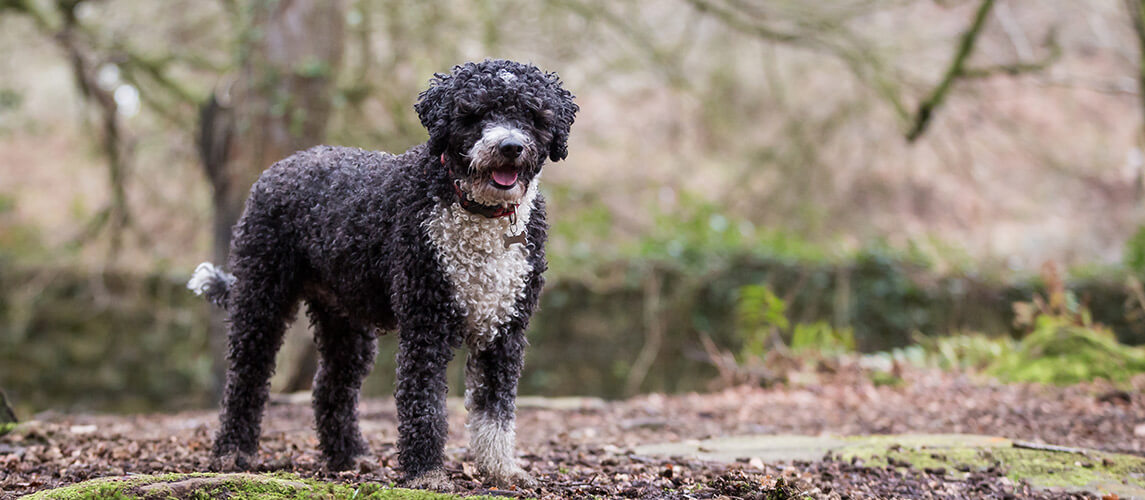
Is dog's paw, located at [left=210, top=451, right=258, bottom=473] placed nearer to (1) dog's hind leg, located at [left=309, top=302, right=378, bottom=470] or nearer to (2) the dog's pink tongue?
(1) dog's hind leg, located at [left=309, top=302, right=378, bottom=470]

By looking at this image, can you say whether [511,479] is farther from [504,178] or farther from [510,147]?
[510,147]

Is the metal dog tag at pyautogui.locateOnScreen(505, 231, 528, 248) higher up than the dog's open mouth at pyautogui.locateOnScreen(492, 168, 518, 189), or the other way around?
the dog's open mouth at pyautogui.locateOnScreen(492, 168, 518, 189)

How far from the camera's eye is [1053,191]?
53.3 ft

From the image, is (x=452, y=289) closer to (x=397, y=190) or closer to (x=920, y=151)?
(x=397, y=190)

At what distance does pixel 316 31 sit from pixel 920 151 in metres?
11.7

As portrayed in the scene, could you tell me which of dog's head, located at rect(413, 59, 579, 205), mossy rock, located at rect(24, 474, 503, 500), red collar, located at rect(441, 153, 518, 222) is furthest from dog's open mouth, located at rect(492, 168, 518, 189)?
mossy rock, located at rect(24, 474, 503, 500)

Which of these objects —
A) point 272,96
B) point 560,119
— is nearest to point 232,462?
point 560,119

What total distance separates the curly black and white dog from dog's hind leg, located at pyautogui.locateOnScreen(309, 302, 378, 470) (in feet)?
0.09

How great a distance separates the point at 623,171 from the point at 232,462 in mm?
10820

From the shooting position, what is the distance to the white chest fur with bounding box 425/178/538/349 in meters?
3.72

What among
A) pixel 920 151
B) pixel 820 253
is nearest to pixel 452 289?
pixel 820 253

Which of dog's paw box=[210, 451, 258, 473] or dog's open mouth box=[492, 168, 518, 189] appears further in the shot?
dog's paw box=[210, 451, 258, 473]

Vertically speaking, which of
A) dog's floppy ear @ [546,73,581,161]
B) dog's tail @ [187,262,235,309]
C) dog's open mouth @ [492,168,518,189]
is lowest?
dog's tail @ [187,262,235,309]

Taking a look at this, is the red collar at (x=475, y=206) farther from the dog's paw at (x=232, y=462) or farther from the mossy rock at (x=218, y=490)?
the dog's paw at (x=232, y=462)
